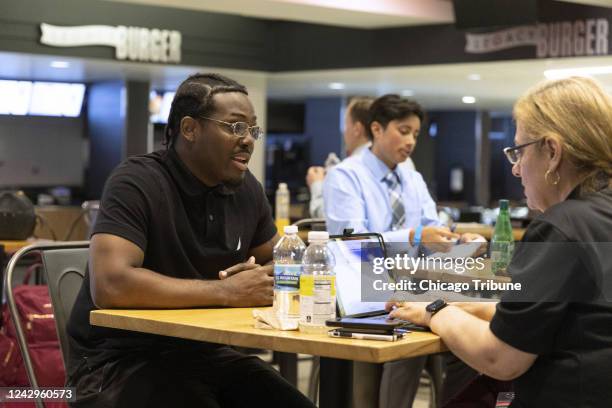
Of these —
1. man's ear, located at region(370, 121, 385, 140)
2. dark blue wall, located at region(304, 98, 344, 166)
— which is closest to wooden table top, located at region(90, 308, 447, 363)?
man's ear, located at region(370, 121, 385, 140)

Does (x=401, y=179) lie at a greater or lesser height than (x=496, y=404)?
greater

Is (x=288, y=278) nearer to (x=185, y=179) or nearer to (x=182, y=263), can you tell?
(x=182, y=263)

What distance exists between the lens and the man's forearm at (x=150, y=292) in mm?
2346

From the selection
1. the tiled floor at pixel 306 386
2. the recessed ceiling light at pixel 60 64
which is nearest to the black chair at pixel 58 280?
the tiled floor at pixel 306 386

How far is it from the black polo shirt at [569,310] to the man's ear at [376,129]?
2.51 metres

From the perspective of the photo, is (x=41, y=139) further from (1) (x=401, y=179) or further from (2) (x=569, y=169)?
(2) (x=569, y=169)

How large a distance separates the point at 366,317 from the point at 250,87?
9.81 metres

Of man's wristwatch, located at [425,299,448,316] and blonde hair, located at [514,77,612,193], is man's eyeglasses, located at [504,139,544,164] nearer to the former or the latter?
blonde hair, located at [514,77,612,193]

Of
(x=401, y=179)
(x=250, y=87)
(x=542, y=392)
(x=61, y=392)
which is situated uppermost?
(x=250, y=87)

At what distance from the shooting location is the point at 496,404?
231 centimetres

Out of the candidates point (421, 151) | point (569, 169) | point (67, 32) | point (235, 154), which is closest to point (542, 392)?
point (569, 169)

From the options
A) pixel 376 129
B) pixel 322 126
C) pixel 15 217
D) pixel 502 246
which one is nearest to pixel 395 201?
pixel 376 129

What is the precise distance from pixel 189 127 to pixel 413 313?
2.96 feet

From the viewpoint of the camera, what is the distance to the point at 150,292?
7.73ft
